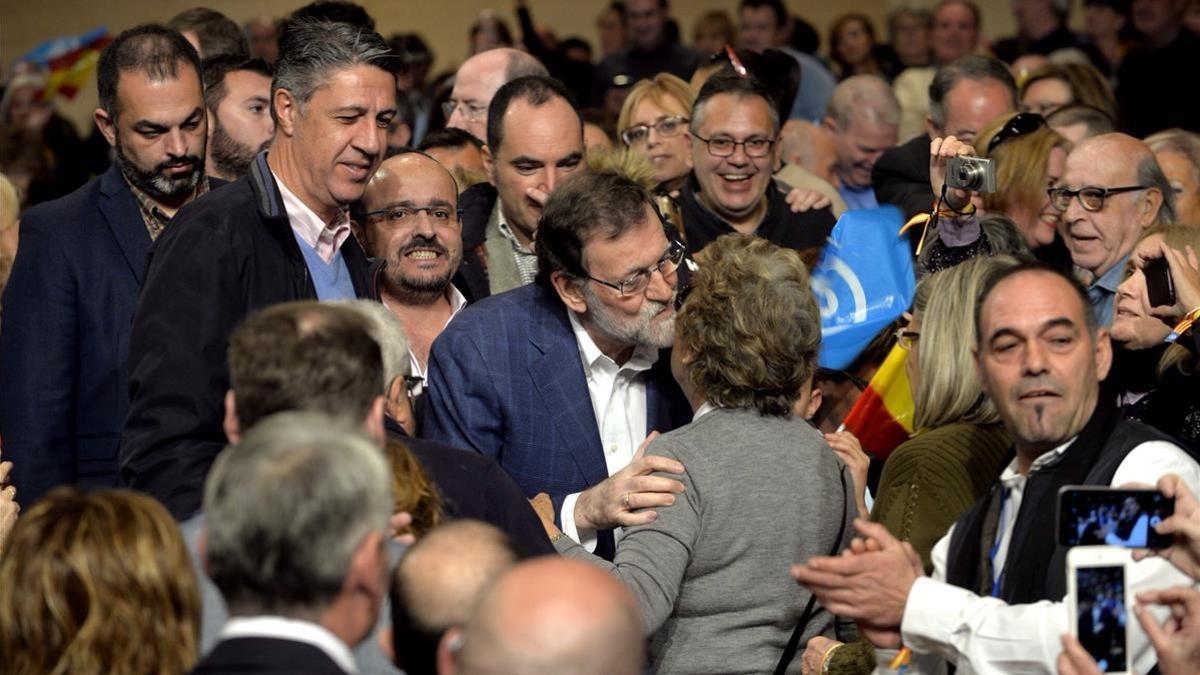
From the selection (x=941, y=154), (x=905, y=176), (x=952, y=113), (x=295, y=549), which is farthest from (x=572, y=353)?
(x=952, y=113)

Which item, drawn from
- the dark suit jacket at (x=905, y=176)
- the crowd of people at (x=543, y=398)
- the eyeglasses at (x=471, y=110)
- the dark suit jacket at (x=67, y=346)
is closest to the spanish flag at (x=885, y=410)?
the crowd of people at (x=543, y=398)

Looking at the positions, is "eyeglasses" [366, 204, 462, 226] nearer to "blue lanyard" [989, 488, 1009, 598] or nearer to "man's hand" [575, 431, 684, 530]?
"man's hand" [575, 431, 684, 530]

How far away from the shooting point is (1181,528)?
115 inches

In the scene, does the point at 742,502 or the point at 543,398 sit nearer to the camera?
the point at 742,502

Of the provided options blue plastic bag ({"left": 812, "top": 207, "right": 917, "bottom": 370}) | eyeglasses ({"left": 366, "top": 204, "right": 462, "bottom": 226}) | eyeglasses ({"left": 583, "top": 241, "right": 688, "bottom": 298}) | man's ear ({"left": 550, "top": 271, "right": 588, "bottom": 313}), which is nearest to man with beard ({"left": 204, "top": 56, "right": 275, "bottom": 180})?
eyeglasses ({"left": 366, "top": 204, "right": 462, "bottom": 226})

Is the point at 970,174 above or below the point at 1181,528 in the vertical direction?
above

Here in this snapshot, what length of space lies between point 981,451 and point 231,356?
1.70 meters

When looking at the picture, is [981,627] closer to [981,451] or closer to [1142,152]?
[981,451]

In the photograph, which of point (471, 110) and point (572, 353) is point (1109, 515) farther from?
point (471, 110)

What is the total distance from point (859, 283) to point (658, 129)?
2.07 meters

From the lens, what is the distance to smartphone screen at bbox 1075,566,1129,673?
9.41 ft

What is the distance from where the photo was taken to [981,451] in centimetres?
365

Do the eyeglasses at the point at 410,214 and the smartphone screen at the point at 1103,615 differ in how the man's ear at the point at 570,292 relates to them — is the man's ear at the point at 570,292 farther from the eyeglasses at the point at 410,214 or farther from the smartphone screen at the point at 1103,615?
the smartphone screen at the point at 1103,615

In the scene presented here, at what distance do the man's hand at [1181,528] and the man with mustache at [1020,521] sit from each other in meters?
0.06
